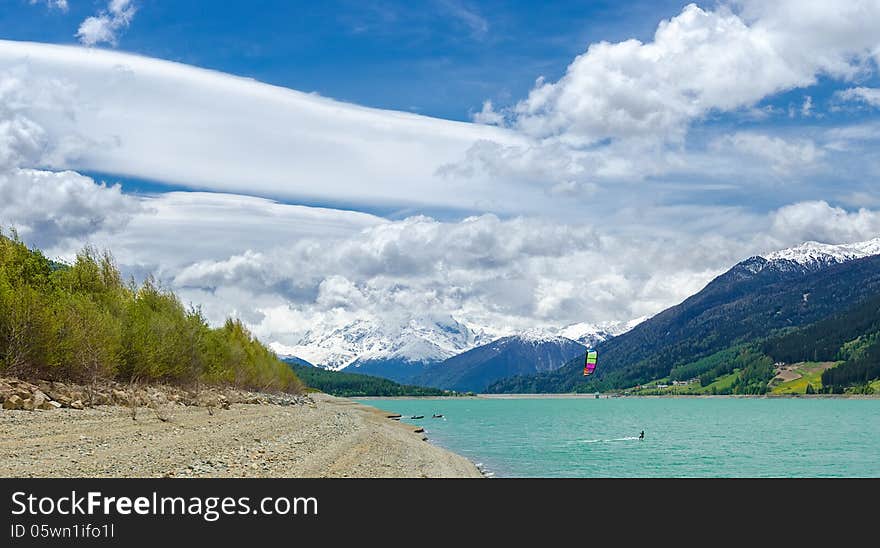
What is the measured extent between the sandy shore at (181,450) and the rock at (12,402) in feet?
3.88

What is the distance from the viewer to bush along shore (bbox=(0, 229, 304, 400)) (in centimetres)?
5131

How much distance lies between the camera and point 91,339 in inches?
2244

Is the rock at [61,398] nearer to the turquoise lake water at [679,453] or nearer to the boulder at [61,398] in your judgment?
the boulder at [61,398]

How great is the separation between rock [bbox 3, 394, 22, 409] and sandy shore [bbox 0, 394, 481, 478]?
1183mm

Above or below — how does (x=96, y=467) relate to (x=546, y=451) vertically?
above

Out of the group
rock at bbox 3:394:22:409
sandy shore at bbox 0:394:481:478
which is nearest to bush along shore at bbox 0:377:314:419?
rock at bbox 3:394:22:409

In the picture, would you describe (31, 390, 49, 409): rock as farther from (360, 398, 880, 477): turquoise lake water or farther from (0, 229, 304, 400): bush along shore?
(360, 398, 880, 477): turquoise lake water

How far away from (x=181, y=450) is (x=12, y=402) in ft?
45.4

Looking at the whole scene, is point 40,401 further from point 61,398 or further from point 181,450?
point 181,450
